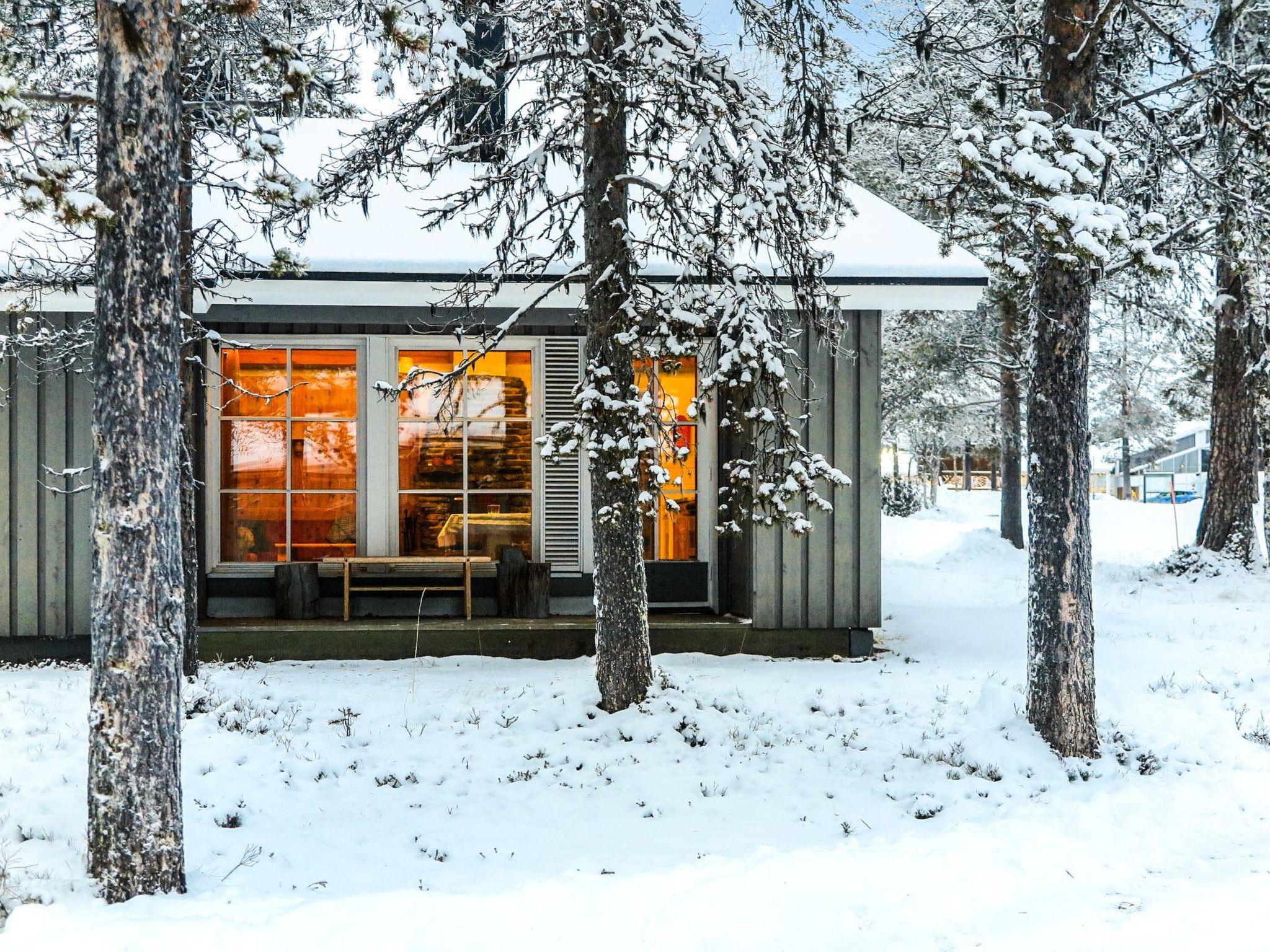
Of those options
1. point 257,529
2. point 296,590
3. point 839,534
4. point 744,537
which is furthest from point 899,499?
point 296,590

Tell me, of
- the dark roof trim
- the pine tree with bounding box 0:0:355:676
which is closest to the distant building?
the dark roof trim

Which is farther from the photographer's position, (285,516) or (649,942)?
(285,516)

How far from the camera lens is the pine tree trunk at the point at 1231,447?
433 inches

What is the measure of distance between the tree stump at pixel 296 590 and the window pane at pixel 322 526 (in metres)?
0.35

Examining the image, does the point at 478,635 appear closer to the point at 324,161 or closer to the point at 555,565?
the point at 555,565

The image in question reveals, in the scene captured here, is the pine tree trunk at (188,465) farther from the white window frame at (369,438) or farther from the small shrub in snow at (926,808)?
the small shrub in snow at (926,808)

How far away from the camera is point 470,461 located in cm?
807

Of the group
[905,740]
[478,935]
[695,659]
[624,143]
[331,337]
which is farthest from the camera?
[331,337]

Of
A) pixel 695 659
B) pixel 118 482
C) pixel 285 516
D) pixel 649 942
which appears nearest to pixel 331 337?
pixel 285 516

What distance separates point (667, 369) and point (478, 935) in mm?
3108

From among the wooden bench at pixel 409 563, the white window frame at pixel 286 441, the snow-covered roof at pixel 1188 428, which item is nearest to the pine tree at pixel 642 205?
the white window frame at pixel 286 441

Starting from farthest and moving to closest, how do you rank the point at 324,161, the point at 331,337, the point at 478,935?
the point at 324,161 < the point at 331,337 < the point at 478,935

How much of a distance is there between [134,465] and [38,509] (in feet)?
14.7

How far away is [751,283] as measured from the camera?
230 inches
